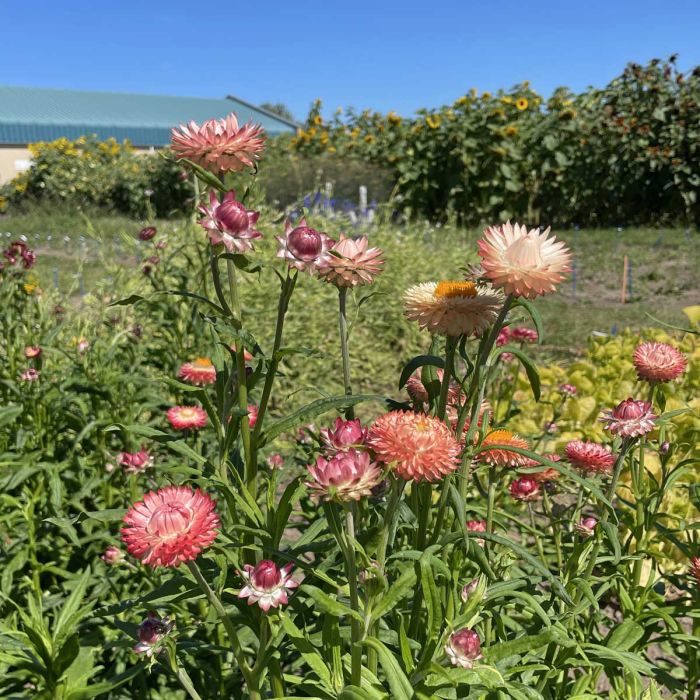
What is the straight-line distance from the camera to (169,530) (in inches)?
38.7

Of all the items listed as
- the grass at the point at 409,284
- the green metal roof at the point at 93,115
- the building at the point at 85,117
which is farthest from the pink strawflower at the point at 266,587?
the green metal roof at the point at 93,115

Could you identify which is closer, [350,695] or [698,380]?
[350,695]

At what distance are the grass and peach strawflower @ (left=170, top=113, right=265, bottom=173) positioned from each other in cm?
139

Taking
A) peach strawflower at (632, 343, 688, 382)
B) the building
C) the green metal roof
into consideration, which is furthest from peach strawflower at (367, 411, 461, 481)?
the green metal roof

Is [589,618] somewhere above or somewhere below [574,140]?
below

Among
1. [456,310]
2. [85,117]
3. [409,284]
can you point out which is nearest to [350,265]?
[456,310]

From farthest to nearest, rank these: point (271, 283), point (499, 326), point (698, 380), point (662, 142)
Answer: point (662, 142)
point (271, 283)
point (698, 380)
point (499, 326)

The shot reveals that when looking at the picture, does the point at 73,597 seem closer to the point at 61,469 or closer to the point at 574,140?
the point at 61,469

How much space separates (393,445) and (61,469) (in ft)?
4.81

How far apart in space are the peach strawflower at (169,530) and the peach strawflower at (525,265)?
0.53 metres

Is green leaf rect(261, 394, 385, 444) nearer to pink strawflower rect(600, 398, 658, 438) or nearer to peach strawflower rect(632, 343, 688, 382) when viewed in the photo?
pink strawflower rect(600, 398, 658, 438)

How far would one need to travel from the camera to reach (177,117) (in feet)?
97.1

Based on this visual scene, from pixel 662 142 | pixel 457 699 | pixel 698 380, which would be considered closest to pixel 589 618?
pixel 457 699

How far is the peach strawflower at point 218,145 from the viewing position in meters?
1.20
